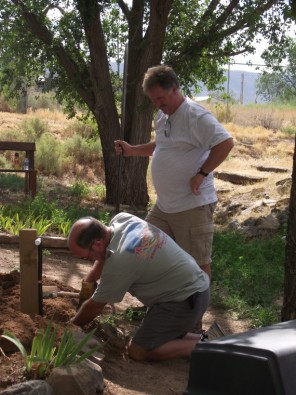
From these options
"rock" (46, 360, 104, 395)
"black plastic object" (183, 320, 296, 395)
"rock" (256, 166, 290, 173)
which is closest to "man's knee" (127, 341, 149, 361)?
"rock" (46, 360, 104, 395)

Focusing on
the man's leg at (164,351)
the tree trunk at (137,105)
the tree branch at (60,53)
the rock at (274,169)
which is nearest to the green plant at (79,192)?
the tree trunk at (137,105)

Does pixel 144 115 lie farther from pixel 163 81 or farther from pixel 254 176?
pixel 163 81

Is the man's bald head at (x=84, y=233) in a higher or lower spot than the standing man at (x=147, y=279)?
higher

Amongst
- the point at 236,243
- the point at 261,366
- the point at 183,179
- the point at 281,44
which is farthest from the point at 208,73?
the point at 261,366

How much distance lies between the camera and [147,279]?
5.04 metres

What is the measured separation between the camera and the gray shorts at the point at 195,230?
5.61 metres

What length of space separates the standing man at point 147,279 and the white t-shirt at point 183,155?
0.56 metres

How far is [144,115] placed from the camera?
45.0ft

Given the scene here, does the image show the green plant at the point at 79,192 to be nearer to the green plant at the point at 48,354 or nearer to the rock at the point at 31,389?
the green plant at the point at 48,354

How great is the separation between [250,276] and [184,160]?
3.00 m

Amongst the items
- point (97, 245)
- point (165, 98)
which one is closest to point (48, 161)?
point (165, 98)

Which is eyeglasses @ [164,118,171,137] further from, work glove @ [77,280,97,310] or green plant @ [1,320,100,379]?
green plant @ [1,320,100,379]

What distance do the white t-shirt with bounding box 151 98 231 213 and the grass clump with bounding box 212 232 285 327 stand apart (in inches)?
60.7

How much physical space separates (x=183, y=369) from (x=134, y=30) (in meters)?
9.67
